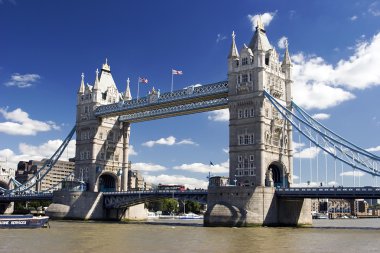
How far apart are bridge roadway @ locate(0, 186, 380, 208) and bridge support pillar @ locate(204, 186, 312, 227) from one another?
8.84 feet

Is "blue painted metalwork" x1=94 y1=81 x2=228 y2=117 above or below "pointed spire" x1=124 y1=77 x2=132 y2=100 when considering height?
below

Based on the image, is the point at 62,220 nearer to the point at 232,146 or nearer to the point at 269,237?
the point at 232,146

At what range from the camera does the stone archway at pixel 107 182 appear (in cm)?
10844

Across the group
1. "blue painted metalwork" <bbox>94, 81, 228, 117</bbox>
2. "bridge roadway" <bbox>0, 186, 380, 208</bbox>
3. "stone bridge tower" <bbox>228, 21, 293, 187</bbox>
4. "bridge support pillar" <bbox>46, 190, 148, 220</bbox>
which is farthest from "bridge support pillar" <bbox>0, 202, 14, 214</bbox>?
"stone bridge tower" <bbox>228, 21, 293, 187</bbox>

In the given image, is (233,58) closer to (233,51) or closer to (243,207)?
(233,51)

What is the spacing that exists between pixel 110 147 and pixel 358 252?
2896 inches

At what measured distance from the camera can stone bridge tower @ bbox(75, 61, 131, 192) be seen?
350 ft

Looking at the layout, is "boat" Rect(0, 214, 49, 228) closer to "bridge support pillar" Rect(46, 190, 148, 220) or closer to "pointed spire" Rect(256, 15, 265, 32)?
"bridge support pillar" Rect(46, 190, 148, 220)

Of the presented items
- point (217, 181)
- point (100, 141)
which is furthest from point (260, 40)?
point (100, 141)

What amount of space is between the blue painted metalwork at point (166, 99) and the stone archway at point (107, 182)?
13096mm

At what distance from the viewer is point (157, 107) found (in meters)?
98.0

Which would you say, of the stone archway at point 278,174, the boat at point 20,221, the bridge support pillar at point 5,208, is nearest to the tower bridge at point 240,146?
the stone archway at point 278,174

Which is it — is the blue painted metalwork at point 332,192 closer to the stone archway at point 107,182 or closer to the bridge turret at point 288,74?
the bridge turret at point 288,74

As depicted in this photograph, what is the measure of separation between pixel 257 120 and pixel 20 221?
36.9 m
